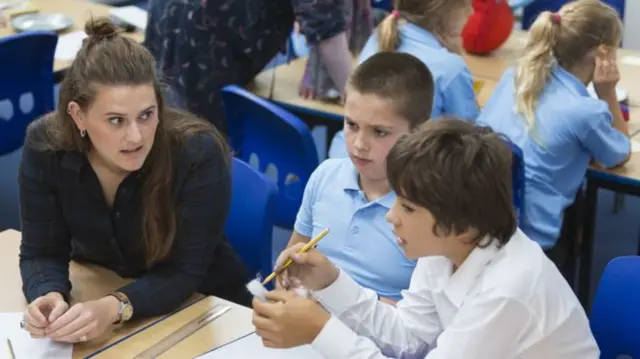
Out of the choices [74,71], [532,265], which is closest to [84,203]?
[74,71]

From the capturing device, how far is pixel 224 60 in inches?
123

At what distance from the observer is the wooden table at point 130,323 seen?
169cm

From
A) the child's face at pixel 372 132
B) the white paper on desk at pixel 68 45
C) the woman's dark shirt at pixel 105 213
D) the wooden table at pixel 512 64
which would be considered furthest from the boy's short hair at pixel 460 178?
the white paper on desk at pixel 68 45

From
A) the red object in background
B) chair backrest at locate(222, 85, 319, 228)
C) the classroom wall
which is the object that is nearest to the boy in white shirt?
chair backrest at locate(222, 85, 319, 228)

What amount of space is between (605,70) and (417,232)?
140cm

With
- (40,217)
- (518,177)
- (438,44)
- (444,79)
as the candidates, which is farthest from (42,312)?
(438,44)

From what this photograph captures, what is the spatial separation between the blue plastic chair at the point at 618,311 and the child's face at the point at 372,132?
52 centimetres

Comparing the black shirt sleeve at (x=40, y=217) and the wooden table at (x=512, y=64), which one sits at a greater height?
the black shirt sleeve at (x=40, y=217)

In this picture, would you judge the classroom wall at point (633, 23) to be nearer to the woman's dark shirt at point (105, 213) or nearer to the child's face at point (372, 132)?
the child's face at point (372, 132)

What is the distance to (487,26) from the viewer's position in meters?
3.38

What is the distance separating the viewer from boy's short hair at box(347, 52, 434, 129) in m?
1.99

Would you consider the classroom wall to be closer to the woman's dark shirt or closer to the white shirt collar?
the woman's dark shirt

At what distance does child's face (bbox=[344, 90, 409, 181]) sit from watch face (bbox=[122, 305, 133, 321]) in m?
0.57

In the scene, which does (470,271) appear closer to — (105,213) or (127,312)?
(127,312)
